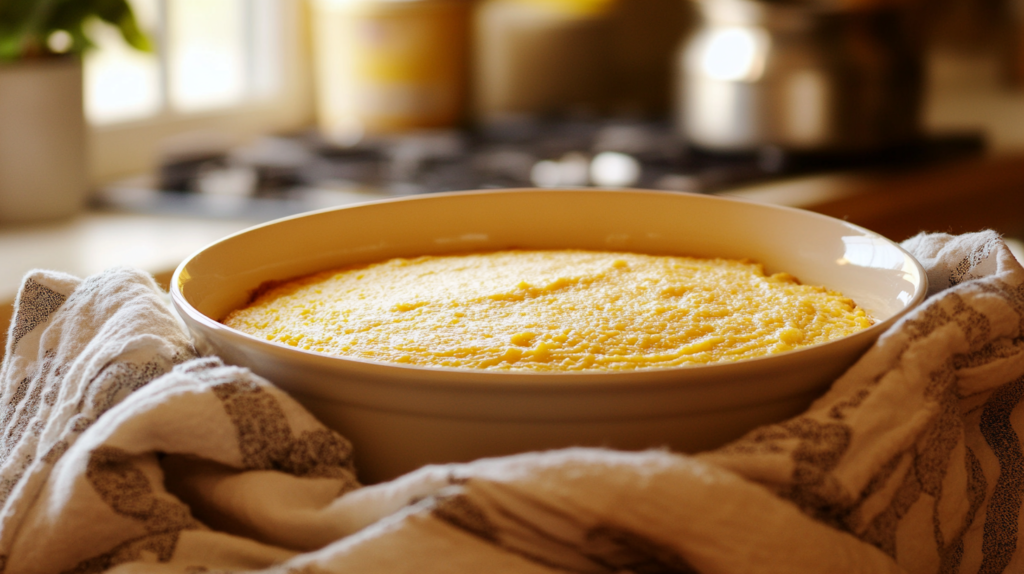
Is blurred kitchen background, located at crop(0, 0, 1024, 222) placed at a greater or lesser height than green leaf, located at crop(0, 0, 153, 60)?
lesser

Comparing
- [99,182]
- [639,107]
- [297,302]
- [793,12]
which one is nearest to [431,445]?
[297,302]

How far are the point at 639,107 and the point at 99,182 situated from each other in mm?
1283

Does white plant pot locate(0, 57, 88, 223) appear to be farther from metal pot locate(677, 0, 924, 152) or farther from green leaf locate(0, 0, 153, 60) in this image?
metal pot locate(677, 0, 924, 152)

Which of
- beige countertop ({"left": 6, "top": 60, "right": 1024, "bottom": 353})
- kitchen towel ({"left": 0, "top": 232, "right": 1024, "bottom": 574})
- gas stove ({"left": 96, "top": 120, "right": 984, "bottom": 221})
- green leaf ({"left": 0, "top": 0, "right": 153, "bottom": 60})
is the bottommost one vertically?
beige countertop ({"left": 6, "top": 60, "right": 1024, "bottom": 353})

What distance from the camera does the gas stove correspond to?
1368 millimetres

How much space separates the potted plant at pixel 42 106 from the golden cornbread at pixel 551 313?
2.99ft

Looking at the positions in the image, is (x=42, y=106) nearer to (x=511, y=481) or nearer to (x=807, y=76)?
(x=807, y=76)

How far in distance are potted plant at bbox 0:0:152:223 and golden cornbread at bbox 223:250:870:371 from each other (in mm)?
912

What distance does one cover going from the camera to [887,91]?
58.5 inches

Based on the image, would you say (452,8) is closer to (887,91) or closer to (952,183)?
(887,91)

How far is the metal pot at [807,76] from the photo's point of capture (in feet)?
4.76

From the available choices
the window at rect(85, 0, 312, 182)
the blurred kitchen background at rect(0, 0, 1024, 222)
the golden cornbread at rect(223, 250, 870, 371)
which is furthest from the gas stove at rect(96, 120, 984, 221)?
the golden cornbread at rect(223, 250, 870, 371)

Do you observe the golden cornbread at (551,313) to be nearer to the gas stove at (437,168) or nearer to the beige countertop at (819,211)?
the beige countertop at (819,211)

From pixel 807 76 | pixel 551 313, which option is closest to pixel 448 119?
pixel 807 76
